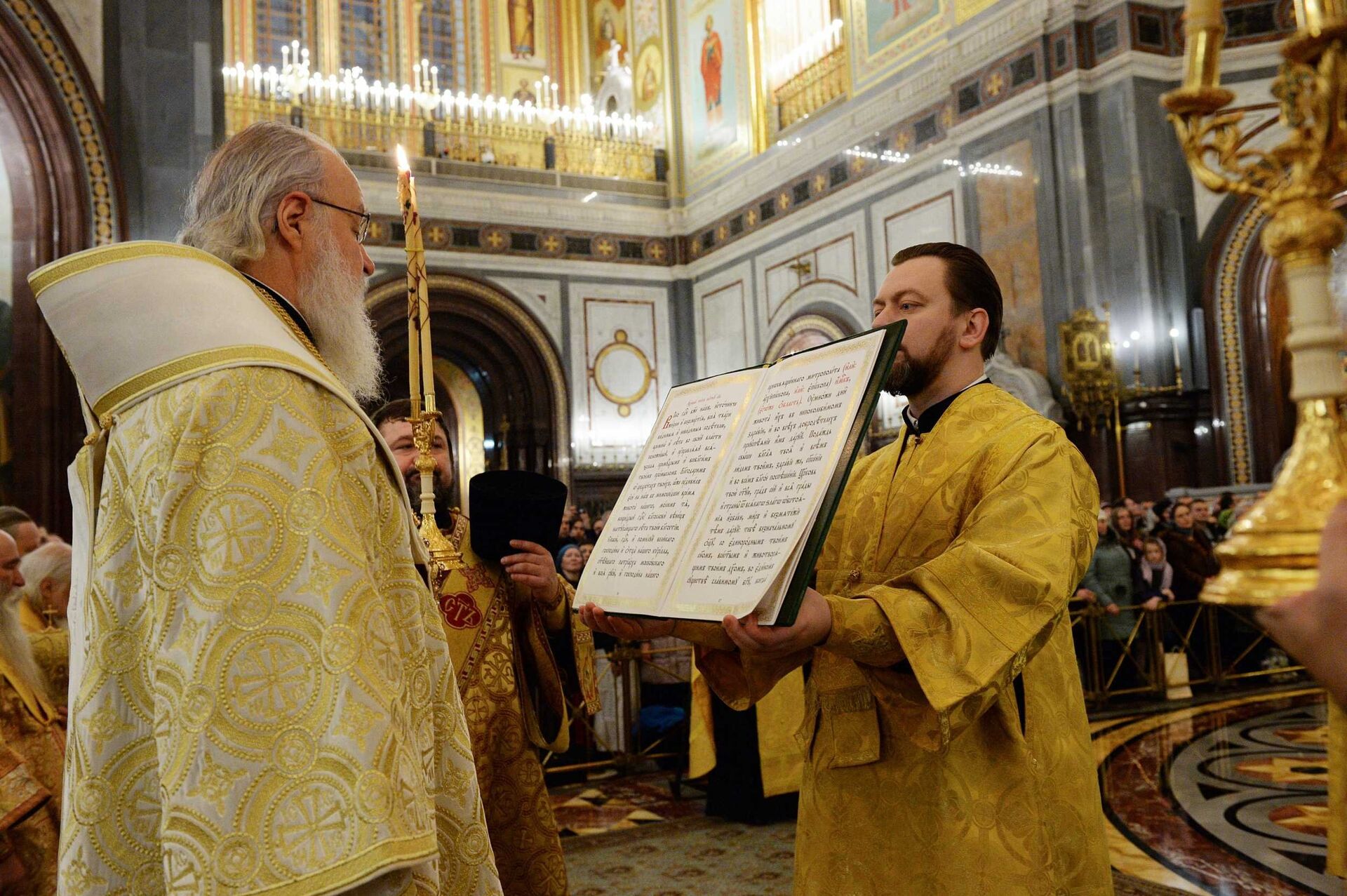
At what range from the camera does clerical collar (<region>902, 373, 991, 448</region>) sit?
216 cm

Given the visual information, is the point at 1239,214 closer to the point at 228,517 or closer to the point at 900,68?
the point at 900,68

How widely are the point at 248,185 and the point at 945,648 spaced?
1270 mm

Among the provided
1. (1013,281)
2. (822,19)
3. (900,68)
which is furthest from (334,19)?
(1013,281)

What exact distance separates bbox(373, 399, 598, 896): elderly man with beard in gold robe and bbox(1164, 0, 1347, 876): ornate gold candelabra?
2.09 meters

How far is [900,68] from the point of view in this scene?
480 inches

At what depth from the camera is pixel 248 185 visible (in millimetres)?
1702

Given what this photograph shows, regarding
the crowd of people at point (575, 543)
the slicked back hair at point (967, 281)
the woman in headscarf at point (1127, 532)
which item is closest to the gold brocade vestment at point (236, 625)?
the slicked back hair at point (967, 281)

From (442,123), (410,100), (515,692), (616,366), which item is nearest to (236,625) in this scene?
(515,692)

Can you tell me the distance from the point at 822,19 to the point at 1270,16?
17.9 ft

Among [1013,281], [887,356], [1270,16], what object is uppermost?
[1270,16]

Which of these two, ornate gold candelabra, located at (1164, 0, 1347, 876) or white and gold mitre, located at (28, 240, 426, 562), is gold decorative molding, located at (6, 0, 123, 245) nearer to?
white and gold mitre, located at (28, 240, 426, 562)

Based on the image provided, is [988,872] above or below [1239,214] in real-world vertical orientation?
below

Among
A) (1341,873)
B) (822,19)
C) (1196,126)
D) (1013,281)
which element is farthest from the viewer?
(822,19)

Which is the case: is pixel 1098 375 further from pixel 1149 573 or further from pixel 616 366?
pixel 616 366
